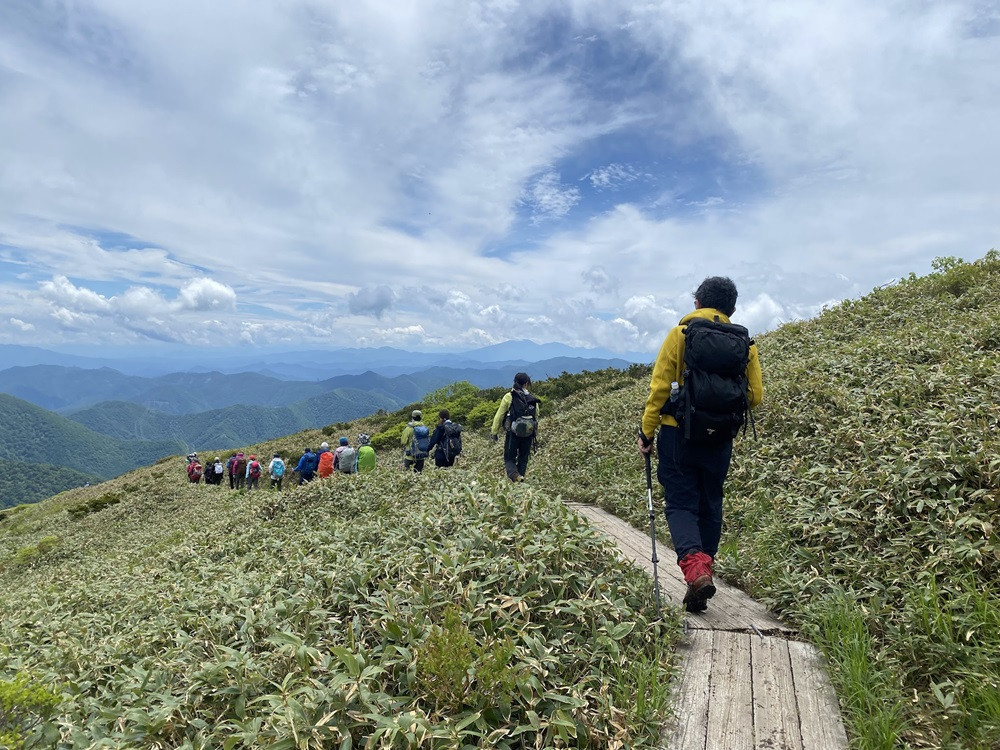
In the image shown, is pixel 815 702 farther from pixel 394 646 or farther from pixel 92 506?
pixel 92 506

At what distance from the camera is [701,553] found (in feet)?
17.4

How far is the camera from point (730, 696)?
13.8 feet

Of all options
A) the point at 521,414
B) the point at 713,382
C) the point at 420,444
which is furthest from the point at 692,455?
the point at 420,444

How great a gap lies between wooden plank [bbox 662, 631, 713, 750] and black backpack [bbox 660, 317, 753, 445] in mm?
1924

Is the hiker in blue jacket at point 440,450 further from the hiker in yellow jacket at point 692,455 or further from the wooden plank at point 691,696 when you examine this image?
the wooden plank at point 691,696

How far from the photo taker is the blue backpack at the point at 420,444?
1585 cm

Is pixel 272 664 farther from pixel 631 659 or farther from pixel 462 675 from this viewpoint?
pixel 631 659

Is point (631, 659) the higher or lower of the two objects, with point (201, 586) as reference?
higher

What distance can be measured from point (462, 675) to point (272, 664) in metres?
1.74

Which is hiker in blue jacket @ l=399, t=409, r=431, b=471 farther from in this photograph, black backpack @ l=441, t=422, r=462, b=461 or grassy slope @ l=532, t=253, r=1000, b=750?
grassy slope @ l=532, t=253, r=1000, b=750

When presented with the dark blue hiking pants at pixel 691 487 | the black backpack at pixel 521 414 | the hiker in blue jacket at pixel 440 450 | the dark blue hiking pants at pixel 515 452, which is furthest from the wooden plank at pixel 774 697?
the hiker in blue jacket at pixel 440 450

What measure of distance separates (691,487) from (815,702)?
80.7 inches

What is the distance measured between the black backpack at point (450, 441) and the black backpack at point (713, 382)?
10.3 metres

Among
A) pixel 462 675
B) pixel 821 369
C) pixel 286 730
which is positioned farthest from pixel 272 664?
pixel 821 369
